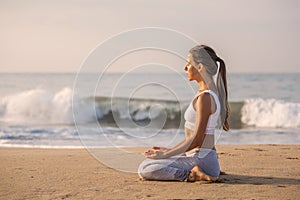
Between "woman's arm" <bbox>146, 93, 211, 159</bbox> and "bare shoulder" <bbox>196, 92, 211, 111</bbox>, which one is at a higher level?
"bare shoulder" <bbox>196, 92, 211, 111</bbox>

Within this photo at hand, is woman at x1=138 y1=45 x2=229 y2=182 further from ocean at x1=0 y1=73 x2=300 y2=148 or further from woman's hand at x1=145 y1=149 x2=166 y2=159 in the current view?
ocean at x1=0 y1=73 x2=300 y2=148

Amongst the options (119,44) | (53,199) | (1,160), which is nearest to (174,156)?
(53,199)

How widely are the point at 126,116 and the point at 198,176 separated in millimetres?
15427

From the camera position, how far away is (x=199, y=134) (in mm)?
4785

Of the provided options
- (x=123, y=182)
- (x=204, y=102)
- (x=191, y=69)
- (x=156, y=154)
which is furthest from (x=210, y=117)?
(x=123, y=182)

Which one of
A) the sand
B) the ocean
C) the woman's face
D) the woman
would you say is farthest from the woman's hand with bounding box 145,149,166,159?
the ocean

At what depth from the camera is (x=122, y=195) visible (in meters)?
4.36

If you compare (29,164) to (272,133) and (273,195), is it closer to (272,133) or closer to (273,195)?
(273,195)

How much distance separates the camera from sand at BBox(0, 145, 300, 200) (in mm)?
4367

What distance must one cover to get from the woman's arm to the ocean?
541 cm

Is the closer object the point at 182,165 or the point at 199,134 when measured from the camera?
the point at 199,134

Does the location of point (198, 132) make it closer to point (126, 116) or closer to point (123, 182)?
point (123, 182)

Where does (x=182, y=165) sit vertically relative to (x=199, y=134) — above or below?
below

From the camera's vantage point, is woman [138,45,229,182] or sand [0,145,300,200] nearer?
sand [0,145,300,200]
